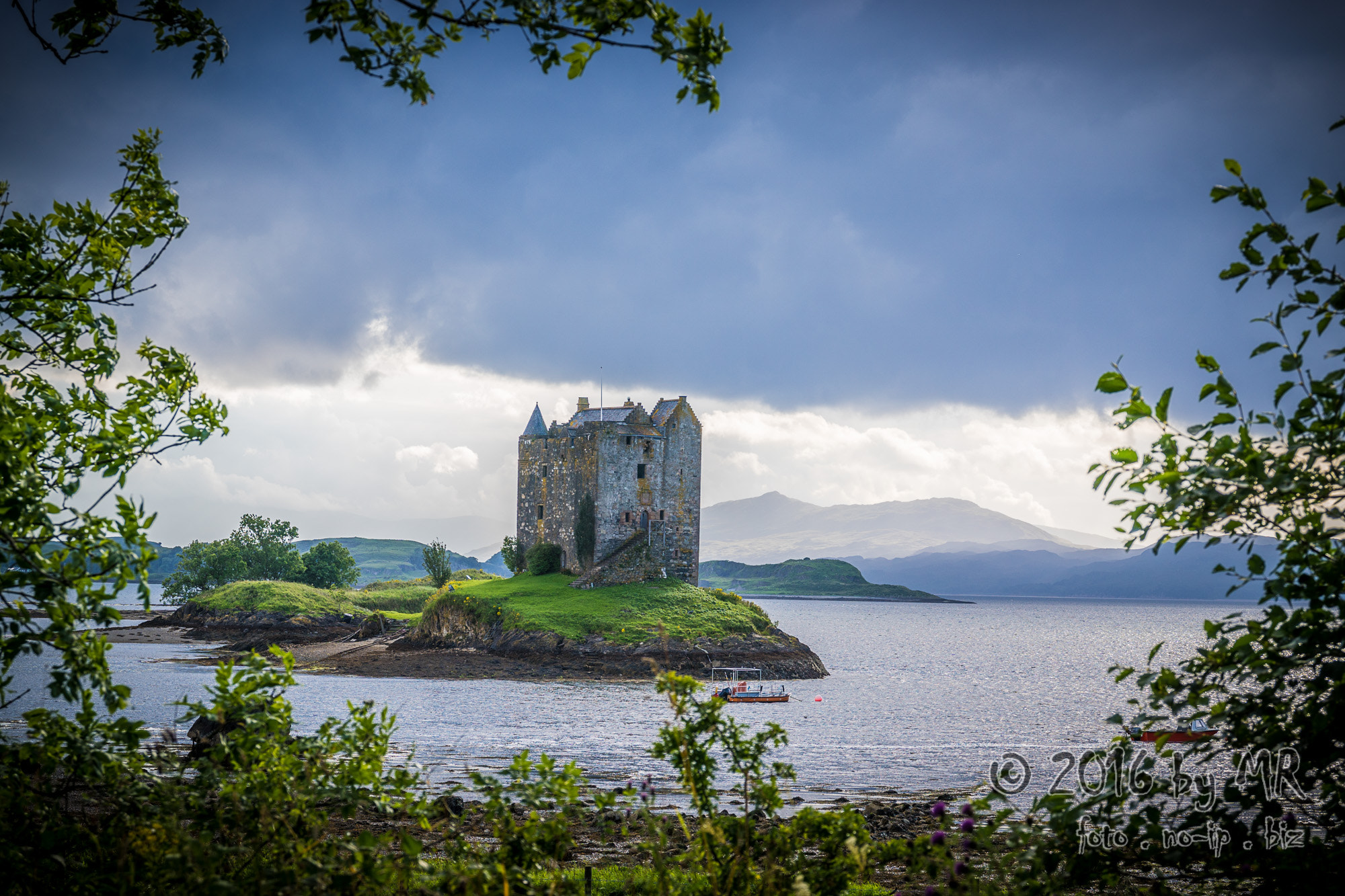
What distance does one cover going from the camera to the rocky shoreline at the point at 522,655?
163 ft

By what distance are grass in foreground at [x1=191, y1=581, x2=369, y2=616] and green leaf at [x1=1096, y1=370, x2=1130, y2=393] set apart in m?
81.3

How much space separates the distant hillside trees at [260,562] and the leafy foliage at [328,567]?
73mm

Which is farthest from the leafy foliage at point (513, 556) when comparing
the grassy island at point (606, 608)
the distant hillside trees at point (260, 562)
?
the distant hillside trees at point (260, 562)

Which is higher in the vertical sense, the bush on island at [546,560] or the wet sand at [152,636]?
the bush on island at [546,560]

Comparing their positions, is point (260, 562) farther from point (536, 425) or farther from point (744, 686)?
point (744, 686)

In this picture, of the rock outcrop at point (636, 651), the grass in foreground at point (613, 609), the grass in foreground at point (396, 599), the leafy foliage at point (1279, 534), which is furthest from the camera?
the grass in foreground at point (396, 599)

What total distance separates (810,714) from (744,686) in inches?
240

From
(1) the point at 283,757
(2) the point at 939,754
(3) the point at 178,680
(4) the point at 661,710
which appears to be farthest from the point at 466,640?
(1) the point at 283,757

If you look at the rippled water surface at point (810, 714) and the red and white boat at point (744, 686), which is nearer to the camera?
the rippled water surface at point (810, 714)

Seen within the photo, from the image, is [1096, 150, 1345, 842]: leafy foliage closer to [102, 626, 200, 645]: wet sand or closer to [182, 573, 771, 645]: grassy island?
[182, 573, 771, 645]: grassy island

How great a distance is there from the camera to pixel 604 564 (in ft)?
201

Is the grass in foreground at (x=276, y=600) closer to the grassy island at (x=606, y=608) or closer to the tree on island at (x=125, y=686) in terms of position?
the grassy island at (x=606, y=608)

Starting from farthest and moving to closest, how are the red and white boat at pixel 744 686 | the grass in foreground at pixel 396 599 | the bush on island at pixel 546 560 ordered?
1. the grass in foreground at pixel 396 599
2. the bush on island at pixel 546 560
3. the red and white boat at pixel 744 686

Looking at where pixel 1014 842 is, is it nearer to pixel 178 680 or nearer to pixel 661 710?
pixel 661 710
